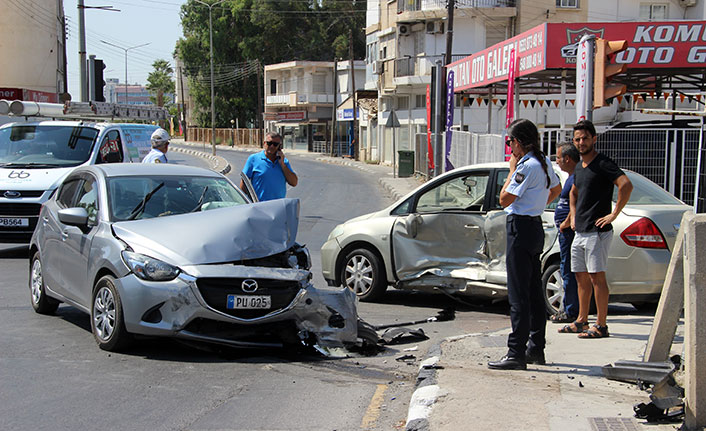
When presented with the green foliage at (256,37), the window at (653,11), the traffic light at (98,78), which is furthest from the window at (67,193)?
the green foliage at (256,37)

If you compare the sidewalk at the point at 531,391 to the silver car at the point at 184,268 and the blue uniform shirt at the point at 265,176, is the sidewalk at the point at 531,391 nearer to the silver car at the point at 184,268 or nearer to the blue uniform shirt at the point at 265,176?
the silver car at the point at 184,268

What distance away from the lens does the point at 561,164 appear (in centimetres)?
795

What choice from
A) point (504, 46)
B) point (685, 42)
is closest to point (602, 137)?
point (685, 42)

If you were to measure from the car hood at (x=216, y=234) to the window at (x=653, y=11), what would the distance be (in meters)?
38.1

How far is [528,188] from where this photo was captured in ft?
19.0

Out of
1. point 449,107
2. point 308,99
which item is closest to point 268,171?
point 449,107

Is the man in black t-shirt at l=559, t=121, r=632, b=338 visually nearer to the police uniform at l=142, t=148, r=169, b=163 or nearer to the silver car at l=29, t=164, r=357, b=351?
the silver car at l=29, t=164, r=357, b=351

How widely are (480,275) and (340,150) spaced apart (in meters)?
59.9

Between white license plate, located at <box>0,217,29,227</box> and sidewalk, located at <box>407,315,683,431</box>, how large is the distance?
311 inches

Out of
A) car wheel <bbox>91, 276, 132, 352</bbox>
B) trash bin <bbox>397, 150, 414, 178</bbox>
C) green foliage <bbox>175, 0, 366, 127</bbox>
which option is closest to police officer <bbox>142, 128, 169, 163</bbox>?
car wheel <bbox>91, 276, 132, 352</bbox>

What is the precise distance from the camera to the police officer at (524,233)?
5812mm

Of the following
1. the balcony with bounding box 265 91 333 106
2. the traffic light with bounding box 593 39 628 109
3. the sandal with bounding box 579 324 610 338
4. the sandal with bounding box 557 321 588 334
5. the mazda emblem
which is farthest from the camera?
the balcony with bounding box 265 91 333 106

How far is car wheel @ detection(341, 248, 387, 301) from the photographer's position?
933 cm

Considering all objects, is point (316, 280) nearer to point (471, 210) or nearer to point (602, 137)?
point (471, 210)
